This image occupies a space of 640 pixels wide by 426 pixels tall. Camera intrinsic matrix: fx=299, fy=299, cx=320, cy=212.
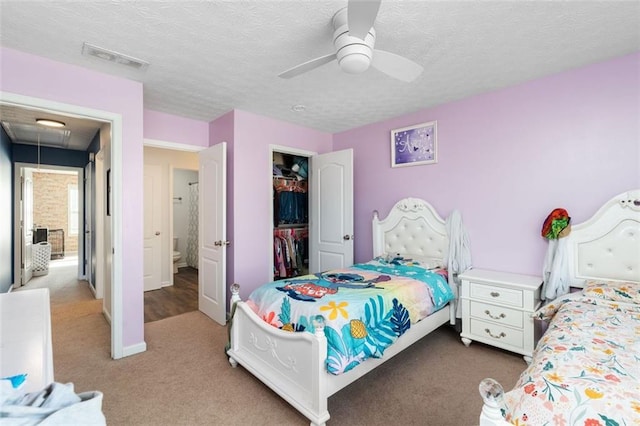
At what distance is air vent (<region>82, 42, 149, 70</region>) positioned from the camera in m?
2.14

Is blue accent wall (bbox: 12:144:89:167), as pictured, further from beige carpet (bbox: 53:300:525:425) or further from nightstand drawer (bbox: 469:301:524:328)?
nightstand drawer (bbox: 469:301:524:328)

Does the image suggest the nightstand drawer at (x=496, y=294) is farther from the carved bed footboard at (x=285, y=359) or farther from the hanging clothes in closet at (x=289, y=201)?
the hanging clothes in closet at (x=289, y=201)

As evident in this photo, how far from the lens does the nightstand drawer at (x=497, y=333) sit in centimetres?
255

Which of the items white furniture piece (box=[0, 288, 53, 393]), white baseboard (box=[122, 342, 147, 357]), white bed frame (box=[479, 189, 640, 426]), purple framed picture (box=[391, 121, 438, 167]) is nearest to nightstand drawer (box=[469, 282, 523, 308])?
white bed frame (box=[479, 189, 640, 426])

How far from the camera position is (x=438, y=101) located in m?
3.21

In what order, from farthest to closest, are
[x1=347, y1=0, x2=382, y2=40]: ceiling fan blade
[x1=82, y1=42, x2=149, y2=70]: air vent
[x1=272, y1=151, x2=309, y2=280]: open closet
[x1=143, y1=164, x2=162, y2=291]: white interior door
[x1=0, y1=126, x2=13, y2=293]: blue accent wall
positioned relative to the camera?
[x1=143, y1=164, x2=162, y2=291]: white interior door → [x1=272, y1=151, x2=309, y2=280]: open closet → [x1=0, y1=126, x2=13, y2=293]: blue accent wall → [x1=82, y1=42, x2=149, y2=70]: air vent → [x1=347, y1=0, x2=382, y2=40]: ceiling fan blade

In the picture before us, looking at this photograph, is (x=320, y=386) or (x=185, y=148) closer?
(x=320, y=386)

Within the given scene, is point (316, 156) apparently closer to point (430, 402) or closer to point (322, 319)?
point (322, 319)

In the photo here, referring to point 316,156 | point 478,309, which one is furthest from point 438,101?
point 478,309

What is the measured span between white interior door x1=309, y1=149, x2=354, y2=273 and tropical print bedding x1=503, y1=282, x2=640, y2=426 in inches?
94.1

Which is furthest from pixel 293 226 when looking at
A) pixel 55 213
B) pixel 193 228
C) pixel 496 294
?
pixel 55 213

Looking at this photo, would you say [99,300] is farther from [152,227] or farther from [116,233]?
[116,233]

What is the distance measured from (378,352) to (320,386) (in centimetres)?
46

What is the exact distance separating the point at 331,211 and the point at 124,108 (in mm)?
2520
